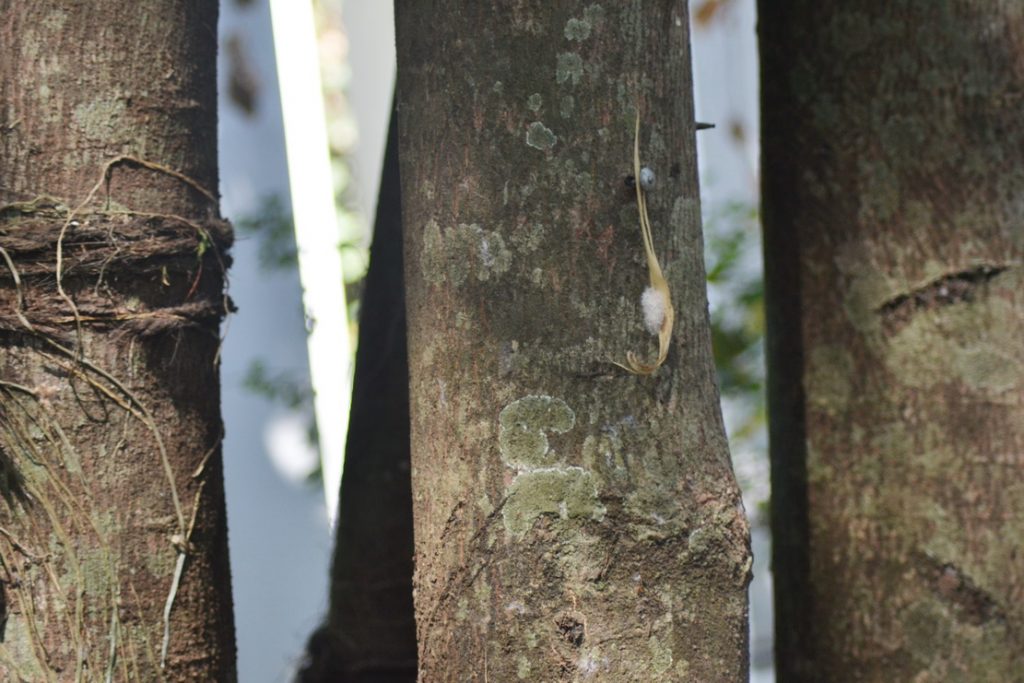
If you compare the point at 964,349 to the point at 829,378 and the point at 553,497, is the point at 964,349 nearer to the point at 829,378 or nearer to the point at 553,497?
the point at 829,378

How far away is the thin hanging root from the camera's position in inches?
43.1

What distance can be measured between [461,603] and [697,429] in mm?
305

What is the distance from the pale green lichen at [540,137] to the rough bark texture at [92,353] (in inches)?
19.1

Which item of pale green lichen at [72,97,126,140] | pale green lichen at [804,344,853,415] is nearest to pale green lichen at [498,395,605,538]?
pale green lichen at [72,97,126,140]

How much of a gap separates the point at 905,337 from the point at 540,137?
858 millimetres

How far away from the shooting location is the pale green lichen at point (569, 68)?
1.12 meters

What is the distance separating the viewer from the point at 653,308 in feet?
3.66

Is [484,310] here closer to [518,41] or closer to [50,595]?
[518,41]

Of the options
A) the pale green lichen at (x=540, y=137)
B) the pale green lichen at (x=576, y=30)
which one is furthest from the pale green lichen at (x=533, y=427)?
the pale green lichen at (x=576, y=30)

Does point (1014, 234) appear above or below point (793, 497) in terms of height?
above

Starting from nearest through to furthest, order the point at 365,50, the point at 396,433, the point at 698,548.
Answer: the point at 698,548
the point at 396,433
the point at 365,50

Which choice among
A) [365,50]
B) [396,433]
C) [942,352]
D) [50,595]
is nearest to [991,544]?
[942,352]

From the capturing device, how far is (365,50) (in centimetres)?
422

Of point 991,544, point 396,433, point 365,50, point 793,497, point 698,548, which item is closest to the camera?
point 698,548
